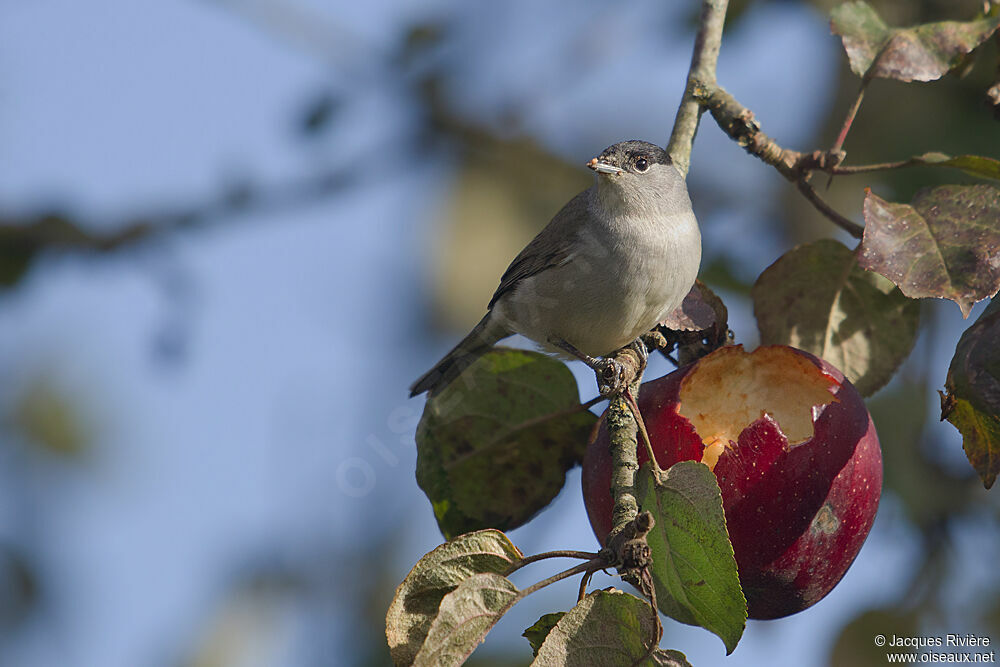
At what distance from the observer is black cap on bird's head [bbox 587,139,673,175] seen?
396cm

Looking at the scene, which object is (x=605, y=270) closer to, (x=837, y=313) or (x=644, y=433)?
(x=837, y=313)

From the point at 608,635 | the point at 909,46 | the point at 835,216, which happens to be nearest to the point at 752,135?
the point at 835,216

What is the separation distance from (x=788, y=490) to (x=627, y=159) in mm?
1963

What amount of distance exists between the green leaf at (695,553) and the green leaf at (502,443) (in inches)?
33.5

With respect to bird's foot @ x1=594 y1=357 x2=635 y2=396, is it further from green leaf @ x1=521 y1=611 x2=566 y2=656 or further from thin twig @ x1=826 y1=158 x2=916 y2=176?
thin twig @ x1=826 y1=158 x2=916 y2=176

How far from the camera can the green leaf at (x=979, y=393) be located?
2.15m

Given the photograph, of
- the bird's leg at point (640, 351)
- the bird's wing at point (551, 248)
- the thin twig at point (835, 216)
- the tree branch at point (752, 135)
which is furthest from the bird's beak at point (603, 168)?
the thin twig at point (835, 216)

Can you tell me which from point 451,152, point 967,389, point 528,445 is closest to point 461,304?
point 451,152

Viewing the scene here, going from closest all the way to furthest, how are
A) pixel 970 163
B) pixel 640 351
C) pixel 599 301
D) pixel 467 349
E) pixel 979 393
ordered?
pixel 979 393 → pixel 970 163 → pixel 640 351 → pixel 599 301 → pixel 467 349

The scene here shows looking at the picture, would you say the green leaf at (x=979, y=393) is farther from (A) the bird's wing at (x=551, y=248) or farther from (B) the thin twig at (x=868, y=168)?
(A) the bird's wing at (x=551, y=248)

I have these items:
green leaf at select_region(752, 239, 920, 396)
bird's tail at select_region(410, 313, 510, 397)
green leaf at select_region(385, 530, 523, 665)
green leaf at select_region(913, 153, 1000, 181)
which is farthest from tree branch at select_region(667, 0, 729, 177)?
bird's tail at select_region(410, 313, 510, 397)

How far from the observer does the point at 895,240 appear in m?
2.70

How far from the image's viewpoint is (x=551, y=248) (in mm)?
4090

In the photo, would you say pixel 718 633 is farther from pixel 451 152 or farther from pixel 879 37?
pixel 451 152
